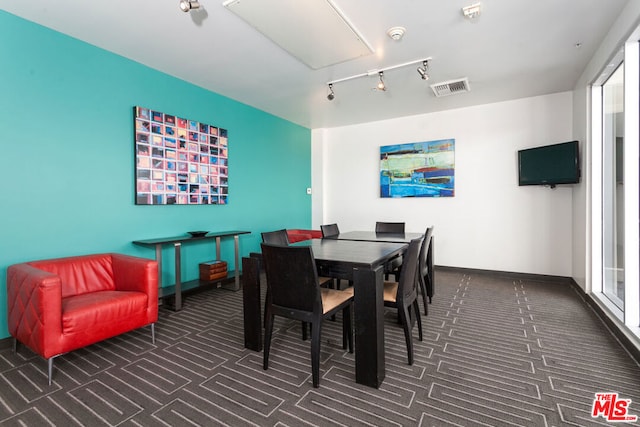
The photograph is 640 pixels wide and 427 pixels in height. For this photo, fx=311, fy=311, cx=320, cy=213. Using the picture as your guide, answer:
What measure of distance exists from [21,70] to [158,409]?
3005mm

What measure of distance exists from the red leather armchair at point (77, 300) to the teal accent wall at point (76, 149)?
1.10ft

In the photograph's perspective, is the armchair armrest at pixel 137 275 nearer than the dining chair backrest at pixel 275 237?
Yes

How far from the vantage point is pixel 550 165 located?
4.33 meters

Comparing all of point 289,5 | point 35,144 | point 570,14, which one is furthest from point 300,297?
point 570,14

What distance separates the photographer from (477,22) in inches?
109

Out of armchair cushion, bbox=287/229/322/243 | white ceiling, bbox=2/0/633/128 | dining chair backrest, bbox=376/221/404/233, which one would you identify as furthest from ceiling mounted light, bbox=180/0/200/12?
armchair cushion, bbox=287/229/322/243

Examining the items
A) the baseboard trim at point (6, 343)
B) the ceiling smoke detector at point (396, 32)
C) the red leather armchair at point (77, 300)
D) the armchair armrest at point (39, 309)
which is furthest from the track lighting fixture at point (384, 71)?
the baseboard trim at point (6, 343)

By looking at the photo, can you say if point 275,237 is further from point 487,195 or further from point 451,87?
point 487,195

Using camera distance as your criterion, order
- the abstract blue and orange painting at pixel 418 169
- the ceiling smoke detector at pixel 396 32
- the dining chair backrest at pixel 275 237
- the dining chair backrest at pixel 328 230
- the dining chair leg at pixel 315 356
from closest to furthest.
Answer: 1. the dining chair leg at pixel 315 356
2. the ceiling smoke detector at pixel 396 32
3. the dining chair backrest at pixel 275 237
4. the dining chair backrest at pixel 328 230
5. the abstract blue and orange painting at pixel 418 169

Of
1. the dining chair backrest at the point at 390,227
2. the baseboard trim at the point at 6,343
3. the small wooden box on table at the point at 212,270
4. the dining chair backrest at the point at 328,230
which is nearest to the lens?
the baseboard trim at the point at 6,343

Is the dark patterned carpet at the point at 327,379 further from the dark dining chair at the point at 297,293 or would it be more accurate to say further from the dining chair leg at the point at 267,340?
the dark dining chair at the point at 297,293

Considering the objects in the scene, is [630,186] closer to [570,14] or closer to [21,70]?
[570,14]

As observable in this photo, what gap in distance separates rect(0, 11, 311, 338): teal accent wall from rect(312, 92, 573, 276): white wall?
9.85ft

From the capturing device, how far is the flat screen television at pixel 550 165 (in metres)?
4.03
